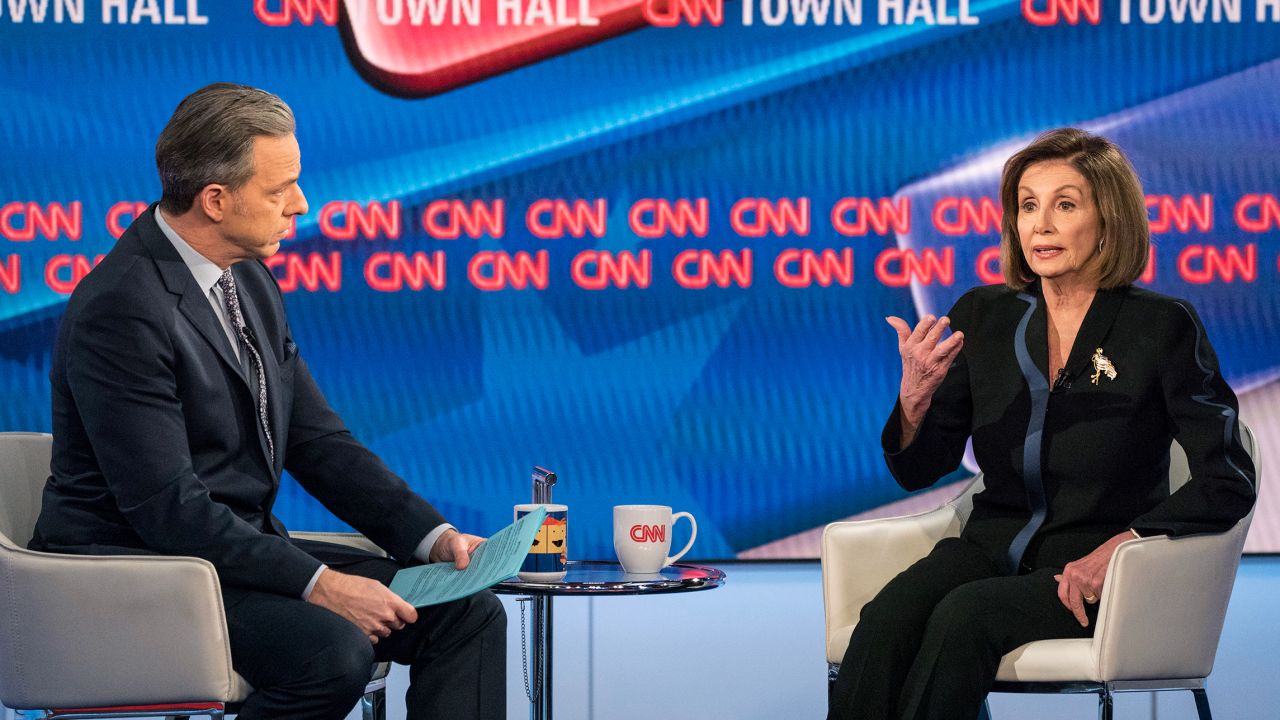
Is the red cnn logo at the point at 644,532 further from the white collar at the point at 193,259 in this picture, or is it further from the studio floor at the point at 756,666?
the studio floor at the point at 756,666

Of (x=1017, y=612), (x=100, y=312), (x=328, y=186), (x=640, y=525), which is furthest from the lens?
(x=328, y=186)

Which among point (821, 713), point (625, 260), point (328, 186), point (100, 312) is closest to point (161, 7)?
point (328, 186)

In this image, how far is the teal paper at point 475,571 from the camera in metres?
1.99

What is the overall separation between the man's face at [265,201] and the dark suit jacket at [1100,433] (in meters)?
1.21

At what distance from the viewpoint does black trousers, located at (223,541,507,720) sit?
2.05m

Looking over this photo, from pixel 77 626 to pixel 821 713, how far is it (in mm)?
2198

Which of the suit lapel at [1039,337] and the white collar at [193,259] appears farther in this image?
the suit lapel at [1039,337]

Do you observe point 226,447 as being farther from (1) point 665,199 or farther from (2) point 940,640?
(1) point 665,199

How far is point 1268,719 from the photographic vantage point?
3.68m

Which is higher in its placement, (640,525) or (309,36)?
(309,36)

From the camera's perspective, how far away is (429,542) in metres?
2.42

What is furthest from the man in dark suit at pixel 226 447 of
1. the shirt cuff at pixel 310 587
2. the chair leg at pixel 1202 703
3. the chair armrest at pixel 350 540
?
the chair leg at pixel 1202 703

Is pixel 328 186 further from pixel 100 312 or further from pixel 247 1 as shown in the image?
A: pixel 100 312

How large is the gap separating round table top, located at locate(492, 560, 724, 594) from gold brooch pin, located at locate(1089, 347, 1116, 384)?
793 millimetres
